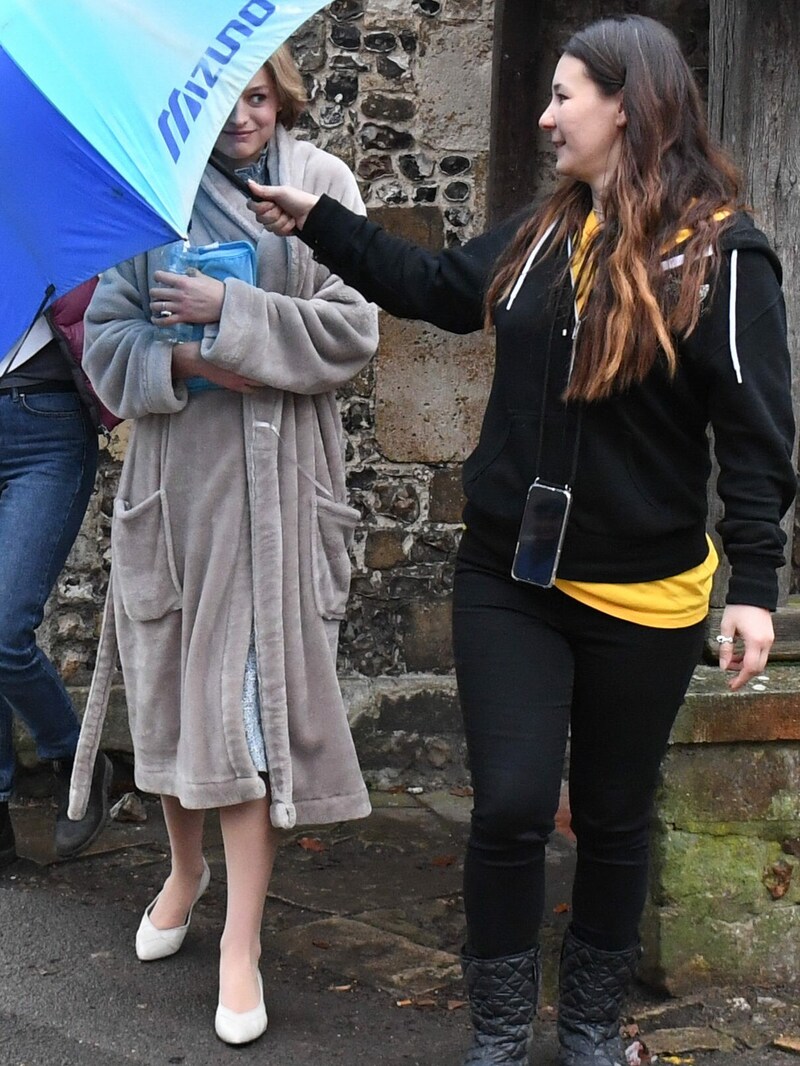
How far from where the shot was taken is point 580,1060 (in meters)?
2.99

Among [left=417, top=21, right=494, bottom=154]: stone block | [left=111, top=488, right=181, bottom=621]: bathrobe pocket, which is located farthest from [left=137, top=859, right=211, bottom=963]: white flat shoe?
[left=417, top=21, right=494, bottom=154]: stone block

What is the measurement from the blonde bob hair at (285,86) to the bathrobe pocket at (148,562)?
2.71ft

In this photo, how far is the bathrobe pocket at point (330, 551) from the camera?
10.6ft

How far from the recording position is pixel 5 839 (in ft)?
13.6

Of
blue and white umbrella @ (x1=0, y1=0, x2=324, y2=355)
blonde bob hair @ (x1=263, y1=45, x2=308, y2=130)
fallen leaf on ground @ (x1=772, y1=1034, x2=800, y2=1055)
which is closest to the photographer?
blue and white umbrella @ (x1=0, y1=0, x2=324, y2=355)

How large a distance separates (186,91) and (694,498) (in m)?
1.15

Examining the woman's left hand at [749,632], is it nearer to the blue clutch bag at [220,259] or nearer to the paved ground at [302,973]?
the paved ground at [302,973]

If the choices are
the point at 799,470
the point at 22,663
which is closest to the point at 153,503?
the point at 22,663

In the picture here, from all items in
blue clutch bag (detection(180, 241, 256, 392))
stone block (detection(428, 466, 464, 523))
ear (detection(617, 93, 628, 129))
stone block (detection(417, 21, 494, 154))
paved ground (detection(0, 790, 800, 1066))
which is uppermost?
stone block (detection(417, 21, 494, 154))

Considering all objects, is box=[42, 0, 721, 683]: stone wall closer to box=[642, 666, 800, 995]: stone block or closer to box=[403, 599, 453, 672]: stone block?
box=[403, 599, 453, 672]: stone block

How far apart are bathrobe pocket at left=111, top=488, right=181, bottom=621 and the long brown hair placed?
99 cm

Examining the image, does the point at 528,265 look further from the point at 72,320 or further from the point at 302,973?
the point at 302,973

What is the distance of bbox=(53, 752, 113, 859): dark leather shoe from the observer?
13.1 feet

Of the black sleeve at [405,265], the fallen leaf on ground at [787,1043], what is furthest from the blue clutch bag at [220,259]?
the fallen leaf on ground at [787,1043]
